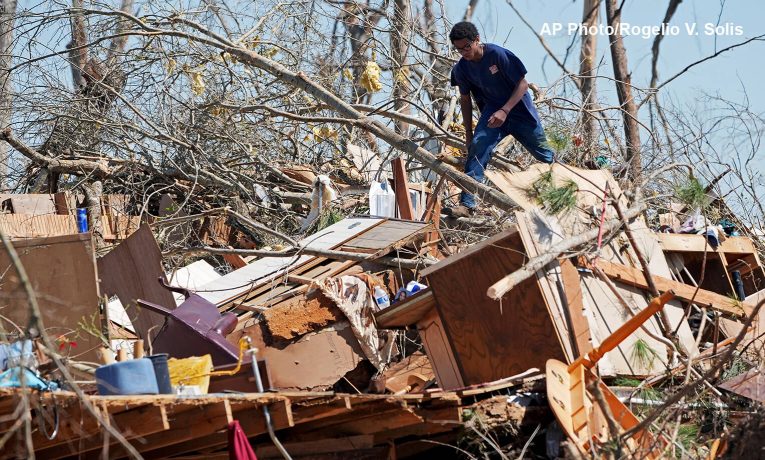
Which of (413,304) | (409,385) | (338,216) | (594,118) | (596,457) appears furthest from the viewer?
(594,118)

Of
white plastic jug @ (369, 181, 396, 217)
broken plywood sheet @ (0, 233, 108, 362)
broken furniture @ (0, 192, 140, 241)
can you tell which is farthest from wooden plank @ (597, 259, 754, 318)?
broken furniture @ (0, 192, 140, 241)

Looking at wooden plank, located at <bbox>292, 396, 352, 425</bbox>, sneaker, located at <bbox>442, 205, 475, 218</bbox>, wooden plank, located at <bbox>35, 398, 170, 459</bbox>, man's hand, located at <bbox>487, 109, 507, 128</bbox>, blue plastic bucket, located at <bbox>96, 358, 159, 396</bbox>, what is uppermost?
man's hand, located at <bbox>487, 109, 507, 128</bbox>

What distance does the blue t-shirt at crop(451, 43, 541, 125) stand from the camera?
24.5 ft

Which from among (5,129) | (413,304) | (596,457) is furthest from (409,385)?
(5,129)

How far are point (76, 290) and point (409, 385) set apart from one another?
2.13 m

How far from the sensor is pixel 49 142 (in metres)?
9.68

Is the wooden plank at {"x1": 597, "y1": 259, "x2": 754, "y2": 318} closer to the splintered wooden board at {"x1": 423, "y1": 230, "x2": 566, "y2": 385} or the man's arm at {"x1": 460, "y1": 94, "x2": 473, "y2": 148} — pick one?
the splintered wooden board at {"x1": 423, "y1": 230, "x2": 566, "y2": 385}

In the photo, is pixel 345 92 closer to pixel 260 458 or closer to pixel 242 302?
pixel 242 302

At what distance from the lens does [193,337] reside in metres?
5.18

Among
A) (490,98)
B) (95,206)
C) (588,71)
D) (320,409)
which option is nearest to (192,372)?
(320,409)

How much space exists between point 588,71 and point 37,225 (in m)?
6.27

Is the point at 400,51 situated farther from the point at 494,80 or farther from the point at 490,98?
the point at 494,80

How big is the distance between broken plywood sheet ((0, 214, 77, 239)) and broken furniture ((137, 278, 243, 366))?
3.03m

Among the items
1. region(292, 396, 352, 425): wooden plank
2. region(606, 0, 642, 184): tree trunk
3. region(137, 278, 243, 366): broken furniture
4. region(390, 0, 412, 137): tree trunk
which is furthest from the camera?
region(390, 0, 412, 137): tree trunk
